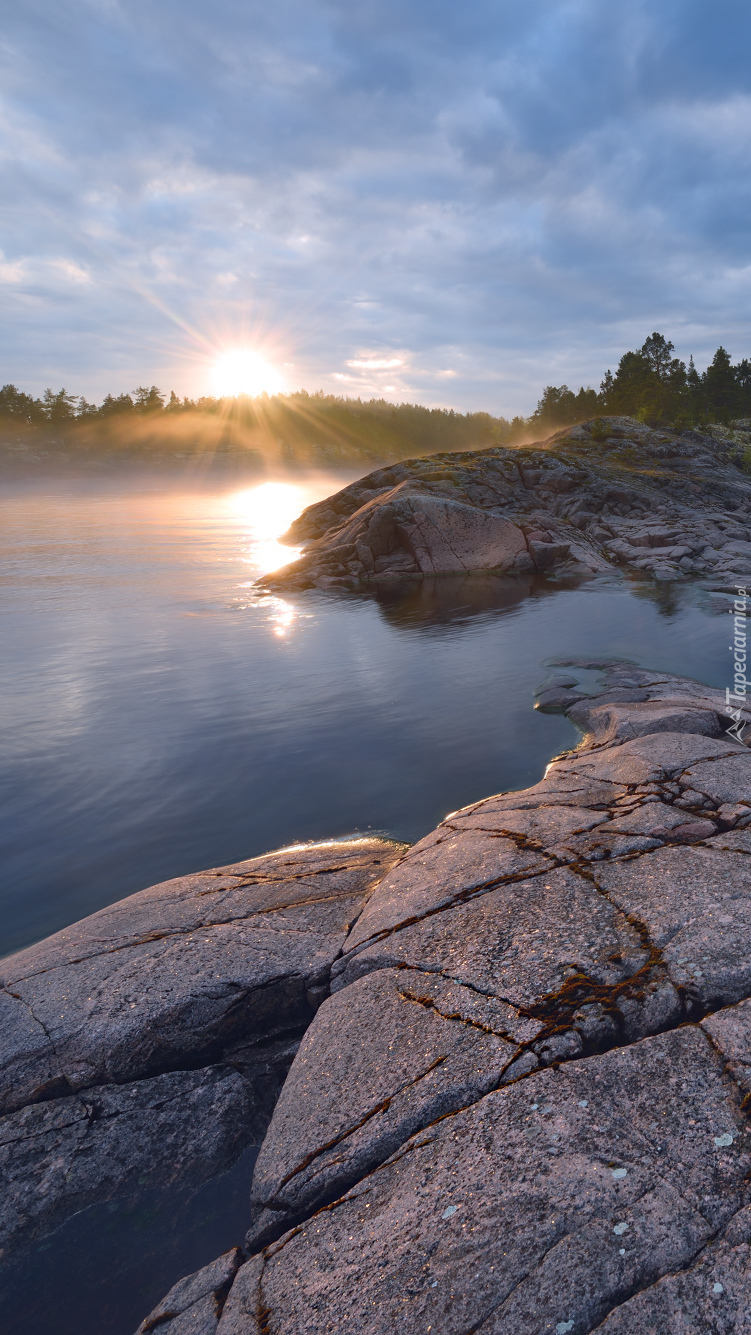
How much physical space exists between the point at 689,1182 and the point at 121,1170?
13.8 feet

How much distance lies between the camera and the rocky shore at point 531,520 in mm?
34094

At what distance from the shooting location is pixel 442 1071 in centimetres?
431

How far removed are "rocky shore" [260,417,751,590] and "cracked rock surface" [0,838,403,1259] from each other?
2729cm

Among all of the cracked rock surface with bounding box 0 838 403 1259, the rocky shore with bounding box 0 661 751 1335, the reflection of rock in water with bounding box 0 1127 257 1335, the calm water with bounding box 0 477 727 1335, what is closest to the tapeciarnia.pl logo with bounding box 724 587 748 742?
the calm water with bounding box 0 477 727 1335

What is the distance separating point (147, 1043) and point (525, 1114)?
3.40 meters

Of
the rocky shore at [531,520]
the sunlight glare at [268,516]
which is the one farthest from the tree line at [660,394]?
the sunlight glare at [268,516]

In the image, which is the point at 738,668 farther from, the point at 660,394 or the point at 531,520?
the point at 660,394

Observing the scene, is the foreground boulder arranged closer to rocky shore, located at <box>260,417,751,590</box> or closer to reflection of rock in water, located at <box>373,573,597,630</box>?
reflection of rock in water, located at <box>373,573,597,630</box>

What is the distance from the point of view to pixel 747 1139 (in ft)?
11.5

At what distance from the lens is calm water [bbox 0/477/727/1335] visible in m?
4.82

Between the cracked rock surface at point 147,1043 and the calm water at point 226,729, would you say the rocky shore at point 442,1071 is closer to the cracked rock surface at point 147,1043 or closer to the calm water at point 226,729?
the cracked rock surface at point 147,1043

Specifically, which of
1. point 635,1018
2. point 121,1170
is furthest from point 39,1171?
point 635,1018

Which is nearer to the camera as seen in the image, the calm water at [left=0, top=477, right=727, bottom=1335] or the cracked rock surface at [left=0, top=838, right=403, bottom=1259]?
the calm water at [left=0, top=477, right=727, bottom=1335]

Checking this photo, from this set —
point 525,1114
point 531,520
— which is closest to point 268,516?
point 531,520
